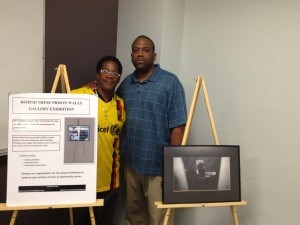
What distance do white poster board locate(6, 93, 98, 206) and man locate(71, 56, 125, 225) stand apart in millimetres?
363

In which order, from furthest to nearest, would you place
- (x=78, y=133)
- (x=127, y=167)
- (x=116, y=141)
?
(x=127, y=167) < (x=116, y=141) < (x=78, y=133)

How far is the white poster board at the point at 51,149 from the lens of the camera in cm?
153

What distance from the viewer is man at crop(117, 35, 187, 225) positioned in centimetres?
203

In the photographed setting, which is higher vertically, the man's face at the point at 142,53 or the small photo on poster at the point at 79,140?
the man's face at the point at 142,53

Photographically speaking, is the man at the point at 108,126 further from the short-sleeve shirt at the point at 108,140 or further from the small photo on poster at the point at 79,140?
the small photo on poster at the point at 79,140

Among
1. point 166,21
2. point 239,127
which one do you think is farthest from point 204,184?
point 166,21

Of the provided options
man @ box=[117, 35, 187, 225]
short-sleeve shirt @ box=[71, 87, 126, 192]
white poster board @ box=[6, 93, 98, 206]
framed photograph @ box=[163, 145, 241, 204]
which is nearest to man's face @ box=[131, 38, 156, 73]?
man @ box=[117, 35, 187, 225]

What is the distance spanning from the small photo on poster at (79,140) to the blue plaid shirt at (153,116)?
0.53 m

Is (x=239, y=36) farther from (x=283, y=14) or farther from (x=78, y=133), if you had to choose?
(x=78, y=133)

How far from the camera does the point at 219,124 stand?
2.26 meters

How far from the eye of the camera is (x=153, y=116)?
2.05m

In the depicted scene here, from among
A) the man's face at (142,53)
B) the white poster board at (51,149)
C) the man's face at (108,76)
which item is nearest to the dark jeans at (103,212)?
the white poster board at (51,149)

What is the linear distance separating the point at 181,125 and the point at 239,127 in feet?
1.53

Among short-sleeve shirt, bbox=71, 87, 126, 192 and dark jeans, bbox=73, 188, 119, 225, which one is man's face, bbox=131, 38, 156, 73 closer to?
short-sleeve shirt, bbox=71, 87, 126, 192
